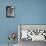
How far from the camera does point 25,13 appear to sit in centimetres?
357

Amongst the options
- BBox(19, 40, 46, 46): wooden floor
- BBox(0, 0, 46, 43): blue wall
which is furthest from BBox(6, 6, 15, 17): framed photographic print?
BBox(19, 40, 46, 46): wooden floor

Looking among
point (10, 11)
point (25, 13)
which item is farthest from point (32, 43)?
point (10, 11)

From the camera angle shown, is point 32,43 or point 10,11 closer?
point 32,43

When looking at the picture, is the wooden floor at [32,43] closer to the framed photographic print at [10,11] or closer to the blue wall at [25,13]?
the blue wall at [25,13]

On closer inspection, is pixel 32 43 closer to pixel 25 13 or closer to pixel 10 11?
pixel 25 13

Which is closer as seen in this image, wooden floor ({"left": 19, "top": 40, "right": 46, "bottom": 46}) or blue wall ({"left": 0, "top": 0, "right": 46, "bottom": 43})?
wooden floor ({"left": 19, "top": 40, "right": 46, "bottom": 46})

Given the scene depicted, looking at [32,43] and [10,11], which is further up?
[10,11]

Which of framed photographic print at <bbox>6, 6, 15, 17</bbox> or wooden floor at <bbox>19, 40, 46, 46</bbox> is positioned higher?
framed photographic print at <bbox>6, 6, 15, 17</bbox>

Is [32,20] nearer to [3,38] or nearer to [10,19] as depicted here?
[10,19]

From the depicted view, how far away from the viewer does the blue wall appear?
3.55m

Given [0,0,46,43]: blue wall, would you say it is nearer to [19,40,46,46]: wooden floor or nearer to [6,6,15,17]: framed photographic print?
[6,6,15,17]: framed photographic print

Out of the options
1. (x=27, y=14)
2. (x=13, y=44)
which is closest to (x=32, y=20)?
(x=27, y=14)

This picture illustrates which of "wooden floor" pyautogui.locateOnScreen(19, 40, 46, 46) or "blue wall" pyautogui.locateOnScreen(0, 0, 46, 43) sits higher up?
"blue wall" pyautogui.locateOnScreen(0, 0, 46, 43)

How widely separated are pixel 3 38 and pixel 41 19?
1.13 m
